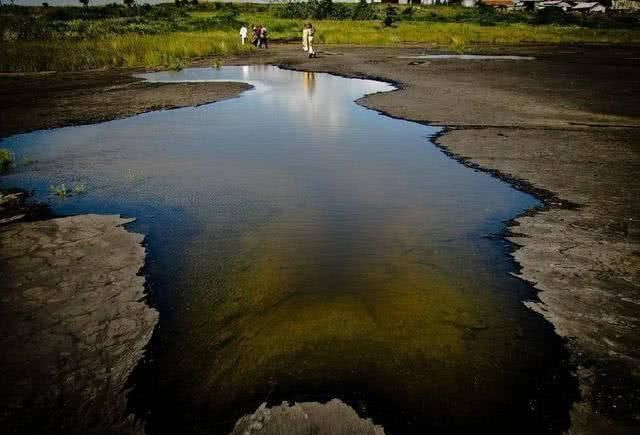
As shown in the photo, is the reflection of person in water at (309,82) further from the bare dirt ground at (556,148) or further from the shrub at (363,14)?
the shrub at (363,14)

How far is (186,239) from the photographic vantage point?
4539mm

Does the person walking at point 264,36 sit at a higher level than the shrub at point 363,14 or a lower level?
lower

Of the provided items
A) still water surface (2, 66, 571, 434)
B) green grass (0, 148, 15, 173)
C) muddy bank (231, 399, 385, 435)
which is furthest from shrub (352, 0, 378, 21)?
muddy bank (231, 399, 385, 435)

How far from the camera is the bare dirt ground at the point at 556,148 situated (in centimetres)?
288

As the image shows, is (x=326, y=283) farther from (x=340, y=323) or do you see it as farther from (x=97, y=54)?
(x=97, y=54)

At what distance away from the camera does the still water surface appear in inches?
100

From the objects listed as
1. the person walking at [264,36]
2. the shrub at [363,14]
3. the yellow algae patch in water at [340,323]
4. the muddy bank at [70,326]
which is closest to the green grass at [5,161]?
the muddy bank at [70,326]

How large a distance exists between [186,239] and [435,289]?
251 cm

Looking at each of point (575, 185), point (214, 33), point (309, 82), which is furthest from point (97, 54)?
point (575, 185)

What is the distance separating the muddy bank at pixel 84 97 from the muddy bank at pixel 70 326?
6.49 meters

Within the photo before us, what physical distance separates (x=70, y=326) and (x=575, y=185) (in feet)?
18.6

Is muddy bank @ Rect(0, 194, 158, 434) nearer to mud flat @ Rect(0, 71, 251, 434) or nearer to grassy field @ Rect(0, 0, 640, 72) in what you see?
mud flat @ Rect(0, 71, 251, 434)

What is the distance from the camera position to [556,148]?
7246 millimetres

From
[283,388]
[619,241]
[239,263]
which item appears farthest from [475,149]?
[283,388]
